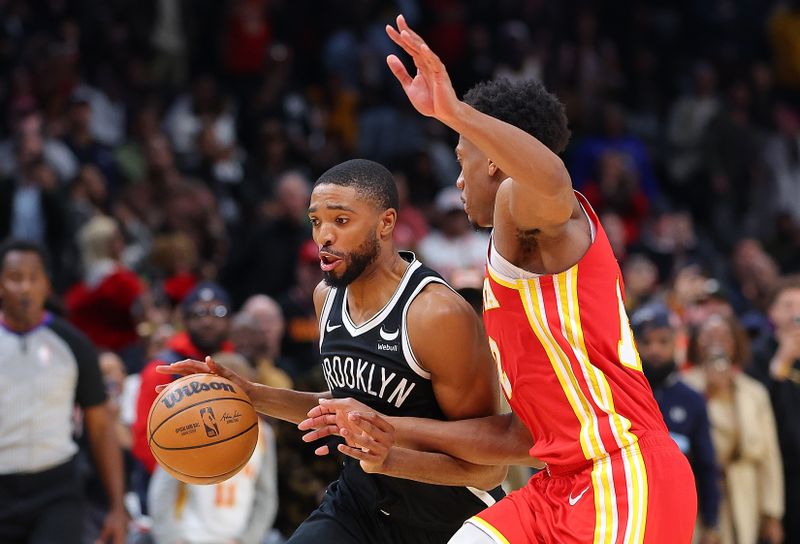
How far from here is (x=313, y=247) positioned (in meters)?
11.0

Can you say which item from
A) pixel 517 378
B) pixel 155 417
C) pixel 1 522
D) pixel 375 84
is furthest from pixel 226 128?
pixel 517 378

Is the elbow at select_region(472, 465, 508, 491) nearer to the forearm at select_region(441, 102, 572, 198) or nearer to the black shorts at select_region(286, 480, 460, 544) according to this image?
the black shorts at select_region(286, 480, 460, 544)

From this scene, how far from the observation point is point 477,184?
15.5ft

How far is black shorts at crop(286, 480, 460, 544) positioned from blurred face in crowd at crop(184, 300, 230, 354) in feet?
9.39

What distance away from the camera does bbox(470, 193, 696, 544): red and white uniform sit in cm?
441

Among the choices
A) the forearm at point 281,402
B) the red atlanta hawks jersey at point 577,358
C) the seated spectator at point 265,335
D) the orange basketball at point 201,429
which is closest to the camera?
the red atlanta hawks jersey at point 577,358

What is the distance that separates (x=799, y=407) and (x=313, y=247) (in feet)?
13.5

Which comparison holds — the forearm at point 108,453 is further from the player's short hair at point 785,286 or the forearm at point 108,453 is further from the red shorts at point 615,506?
the player's short hair at point 785,286

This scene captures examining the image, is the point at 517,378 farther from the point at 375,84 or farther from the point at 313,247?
the point at 375,84

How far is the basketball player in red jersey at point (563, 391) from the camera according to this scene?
4.38 m

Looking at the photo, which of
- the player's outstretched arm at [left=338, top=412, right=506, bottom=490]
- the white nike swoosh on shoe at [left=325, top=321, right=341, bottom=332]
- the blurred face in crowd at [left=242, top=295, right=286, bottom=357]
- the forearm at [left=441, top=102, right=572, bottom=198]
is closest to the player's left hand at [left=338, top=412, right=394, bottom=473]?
the player's outstretched arm at [left=338, top=412, right=506, bottom=490]

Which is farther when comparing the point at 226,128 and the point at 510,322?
the point at 226,128

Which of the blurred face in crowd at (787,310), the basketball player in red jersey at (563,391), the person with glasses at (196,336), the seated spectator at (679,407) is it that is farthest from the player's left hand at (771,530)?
the basketball player in red jersey at (563,391)

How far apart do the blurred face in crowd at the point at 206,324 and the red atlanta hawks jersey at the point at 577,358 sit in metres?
3.82
